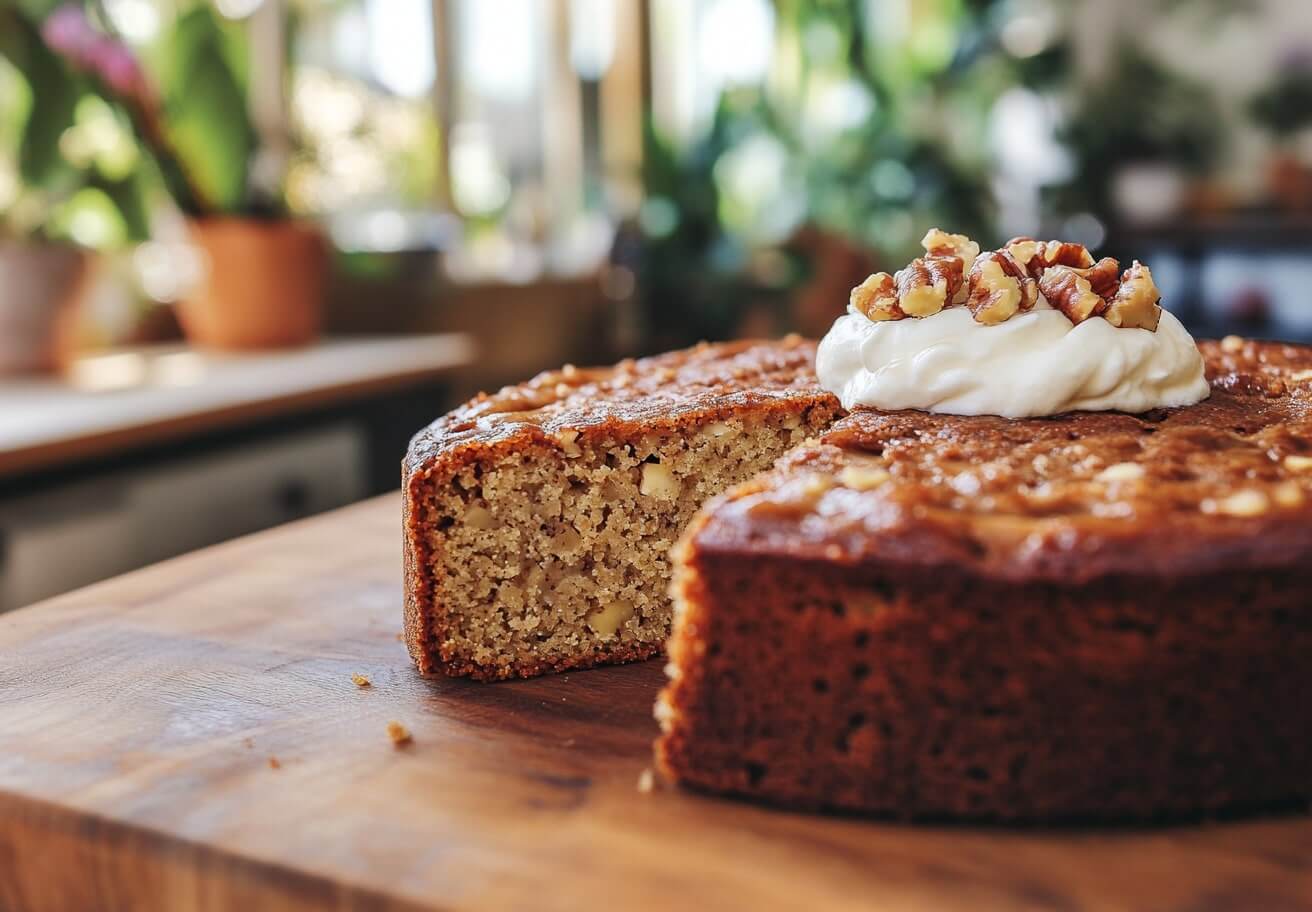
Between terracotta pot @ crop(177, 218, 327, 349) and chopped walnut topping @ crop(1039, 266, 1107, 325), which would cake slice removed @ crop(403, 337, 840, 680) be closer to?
chopped walnut topping @ crop(1039, 266, 1107, 325)

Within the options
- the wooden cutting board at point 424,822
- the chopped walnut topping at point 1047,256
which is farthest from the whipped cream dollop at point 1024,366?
the wooden cutting board at point 424,822

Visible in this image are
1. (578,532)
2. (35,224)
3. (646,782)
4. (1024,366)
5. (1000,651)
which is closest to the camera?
(1000,651)

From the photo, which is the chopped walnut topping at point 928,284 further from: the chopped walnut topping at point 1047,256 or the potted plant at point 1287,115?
the potted plant at point 1287,115

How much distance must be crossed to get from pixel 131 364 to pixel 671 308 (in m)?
3.27

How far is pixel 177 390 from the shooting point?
3.65 m

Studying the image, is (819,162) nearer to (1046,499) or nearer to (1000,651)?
(1046,499)

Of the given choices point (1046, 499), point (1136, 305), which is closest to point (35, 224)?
point (1136, 305)

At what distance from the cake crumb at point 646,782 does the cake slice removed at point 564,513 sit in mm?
494

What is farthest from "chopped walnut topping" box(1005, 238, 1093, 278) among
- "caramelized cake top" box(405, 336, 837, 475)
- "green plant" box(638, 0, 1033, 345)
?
"green plant" box(638, 0, 1033, 345)

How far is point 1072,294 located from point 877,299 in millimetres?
313

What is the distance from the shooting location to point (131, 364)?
435 centimetres

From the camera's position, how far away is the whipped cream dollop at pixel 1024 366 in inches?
74.7

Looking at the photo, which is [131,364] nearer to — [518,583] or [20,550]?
[20,550]

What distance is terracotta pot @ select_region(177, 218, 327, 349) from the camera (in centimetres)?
464
